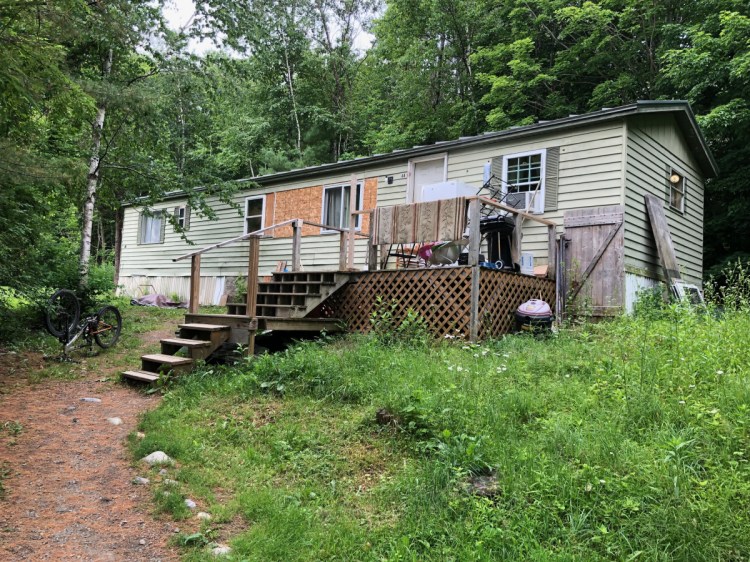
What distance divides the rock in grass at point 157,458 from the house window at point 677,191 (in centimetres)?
1081

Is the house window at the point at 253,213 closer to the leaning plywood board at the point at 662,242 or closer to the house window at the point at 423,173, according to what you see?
the house window at the point at 423,173

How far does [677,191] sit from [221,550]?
11787 millimetres

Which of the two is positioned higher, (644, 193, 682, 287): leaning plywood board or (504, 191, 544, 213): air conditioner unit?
(504, 191, 544, 213): air conditioner unit

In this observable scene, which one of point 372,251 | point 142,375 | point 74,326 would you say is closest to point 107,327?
point 74,326

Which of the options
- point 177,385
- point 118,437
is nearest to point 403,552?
point 118,437

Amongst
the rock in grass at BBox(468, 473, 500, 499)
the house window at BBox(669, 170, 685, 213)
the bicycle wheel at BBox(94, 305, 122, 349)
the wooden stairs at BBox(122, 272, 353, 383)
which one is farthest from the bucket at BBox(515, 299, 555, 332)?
the bicycle wheel at BBox(94, 305, 122, 349)

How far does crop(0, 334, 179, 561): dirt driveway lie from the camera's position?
107 inches

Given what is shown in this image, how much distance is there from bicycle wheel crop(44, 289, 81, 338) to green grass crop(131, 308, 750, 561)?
300 centimetres

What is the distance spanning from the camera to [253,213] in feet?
48.3

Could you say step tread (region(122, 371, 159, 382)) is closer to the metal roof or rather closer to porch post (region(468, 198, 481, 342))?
porch post (region(468, 198, 481, 342))

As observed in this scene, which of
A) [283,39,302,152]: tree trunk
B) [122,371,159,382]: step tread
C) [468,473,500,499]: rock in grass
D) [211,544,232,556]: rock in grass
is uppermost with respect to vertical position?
[283,39,302,152]: tree trunk

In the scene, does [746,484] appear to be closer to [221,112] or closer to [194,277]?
[194,277]

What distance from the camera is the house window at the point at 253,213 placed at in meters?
14.5

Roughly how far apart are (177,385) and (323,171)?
321 inches
